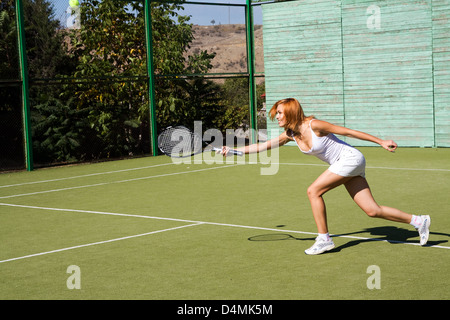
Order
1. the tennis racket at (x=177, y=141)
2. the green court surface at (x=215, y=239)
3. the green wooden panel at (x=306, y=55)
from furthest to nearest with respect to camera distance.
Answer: the green wooden panel at (x=306, y=55) < the tennis racket at (x=177, y=141) < the green court surface at (x=215, y=239)

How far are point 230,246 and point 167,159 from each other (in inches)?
374

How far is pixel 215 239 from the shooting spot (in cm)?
713

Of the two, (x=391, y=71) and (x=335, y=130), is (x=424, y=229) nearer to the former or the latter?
(x=335, y=130)

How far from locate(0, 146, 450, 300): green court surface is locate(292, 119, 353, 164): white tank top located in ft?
2.90

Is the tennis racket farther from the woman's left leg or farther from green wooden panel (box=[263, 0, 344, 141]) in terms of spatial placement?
the woman's left leg

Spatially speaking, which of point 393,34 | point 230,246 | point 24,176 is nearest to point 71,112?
point 24,176

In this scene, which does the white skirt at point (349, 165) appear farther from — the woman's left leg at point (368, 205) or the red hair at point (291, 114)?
the red hair at point (291, 114)

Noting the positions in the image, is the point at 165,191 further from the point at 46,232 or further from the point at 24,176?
the point at 24,176

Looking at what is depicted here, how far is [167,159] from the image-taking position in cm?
1612

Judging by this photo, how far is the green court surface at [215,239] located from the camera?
5.31 meters

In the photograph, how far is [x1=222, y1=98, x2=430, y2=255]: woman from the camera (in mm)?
6001

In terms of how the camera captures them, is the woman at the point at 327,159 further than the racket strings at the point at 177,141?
No

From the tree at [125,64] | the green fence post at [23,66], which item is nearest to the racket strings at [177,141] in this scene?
the tree at [125,64]

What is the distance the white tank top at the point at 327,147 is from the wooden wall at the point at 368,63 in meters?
10.7
